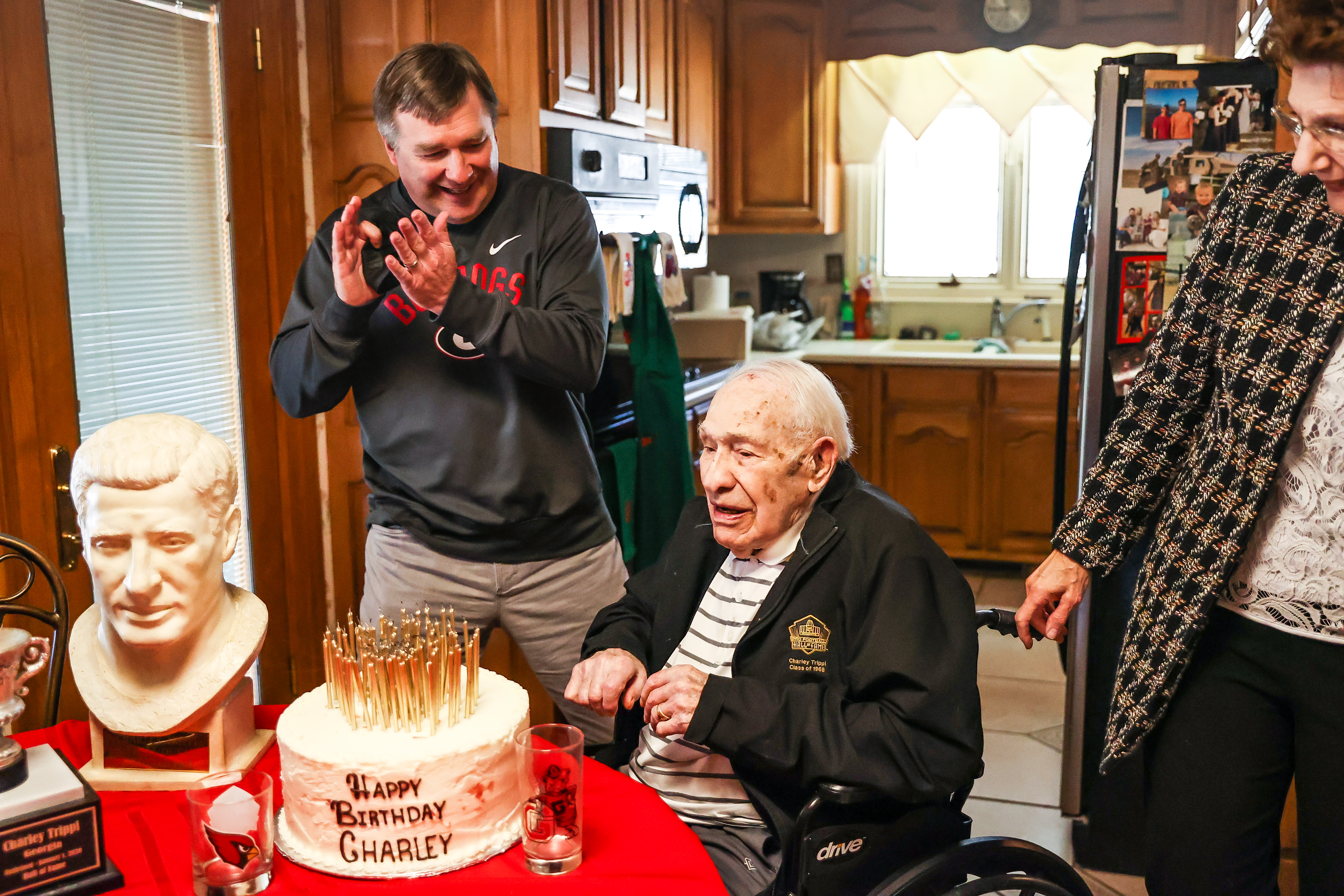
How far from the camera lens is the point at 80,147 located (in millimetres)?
2152

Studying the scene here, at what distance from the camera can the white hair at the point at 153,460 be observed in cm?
121

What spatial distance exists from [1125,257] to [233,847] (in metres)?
2.02

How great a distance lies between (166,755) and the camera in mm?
1304

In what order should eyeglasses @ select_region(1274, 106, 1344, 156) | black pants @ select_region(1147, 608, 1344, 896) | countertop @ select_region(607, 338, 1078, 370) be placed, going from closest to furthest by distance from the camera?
eyeglasses @ select_region(1274, 106, 1344, 156) < black pants @ select_region(1147, 608, 1344, 896) < countertop @ select_region(607, 338, 1078, 370)

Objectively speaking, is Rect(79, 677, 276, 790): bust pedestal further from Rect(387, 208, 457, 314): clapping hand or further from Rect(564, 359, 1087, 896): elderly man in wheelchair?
Rect(387, 208, 457, 314): clapping hand

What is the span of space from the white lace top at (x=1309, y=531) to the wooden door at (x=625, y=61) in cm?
237

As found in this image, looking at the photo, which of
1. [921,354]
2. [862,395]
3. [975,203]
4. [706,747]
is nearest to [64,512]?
[706,747]

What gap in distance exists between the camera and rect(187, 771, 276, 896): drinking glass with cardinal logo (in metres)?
1.05

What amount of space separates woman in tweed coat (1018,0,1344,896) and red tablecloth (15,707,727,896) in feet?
1.95

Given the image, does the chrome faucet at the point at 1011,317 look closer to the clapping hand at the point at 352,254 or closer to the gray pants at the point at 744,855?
the clapping hand at the point at 352,254

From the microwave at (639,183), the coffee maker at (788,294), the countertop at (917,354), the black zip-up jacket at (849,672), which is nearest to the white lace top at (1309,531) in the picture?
the black zip-up jacket at (849,672)

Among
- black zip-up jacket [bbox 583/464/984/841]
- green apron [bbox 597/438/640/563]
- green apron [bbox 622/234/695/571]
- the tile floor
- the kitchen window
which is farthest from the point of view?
the kitchen window

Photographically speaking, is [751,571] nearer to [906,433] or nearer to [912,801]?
[912,801]

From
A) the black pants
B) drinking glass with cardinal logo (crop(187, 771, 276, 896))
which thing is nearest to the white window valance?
the black pants
